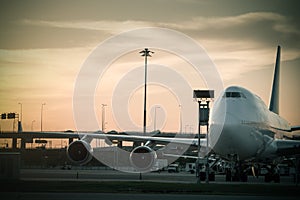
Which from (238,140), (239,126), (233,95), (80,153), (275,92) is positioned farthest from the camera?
(275,92)

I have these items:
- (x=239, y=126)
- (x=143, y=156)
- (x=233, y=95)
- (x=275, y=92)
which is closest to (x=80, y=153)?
(x=143, y=156)

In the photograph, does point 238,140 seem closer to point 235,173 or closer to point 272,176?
point 235,173

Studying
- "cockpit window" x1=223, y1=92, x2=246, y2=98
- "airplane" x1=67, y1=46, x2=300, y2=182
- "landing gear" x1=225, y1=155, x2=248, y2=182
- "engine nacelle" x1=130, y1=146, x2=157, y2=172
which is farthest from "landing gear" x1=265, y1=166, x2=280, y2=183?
"engine nacelle" x1=130, y1=146, x2=157, y2=172

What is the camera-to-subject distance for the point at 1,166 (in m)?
36.9

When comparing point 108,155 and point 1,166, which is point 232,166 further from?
point 108,155

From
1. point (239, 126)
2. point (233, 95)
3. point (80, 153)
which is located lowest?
point (80, 153)

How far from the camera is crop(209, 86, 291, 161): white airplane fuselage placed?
35.3m

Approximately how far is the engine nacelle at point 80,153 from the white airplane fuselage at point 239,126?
9615 millimetres

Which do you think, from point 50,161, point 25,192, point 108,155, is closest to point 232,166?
point 25,192

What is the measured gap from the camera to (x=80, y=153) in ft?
136

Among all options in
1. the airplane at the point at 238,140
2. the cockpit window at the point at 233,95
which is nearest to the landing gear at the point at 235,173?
the airplane at the point at 238,140

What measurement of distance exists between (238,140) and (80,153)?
39.8 feet

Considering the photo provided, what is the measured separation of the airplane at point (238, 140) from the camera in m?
35.6

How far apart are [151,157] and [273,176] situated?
9.10 metres
